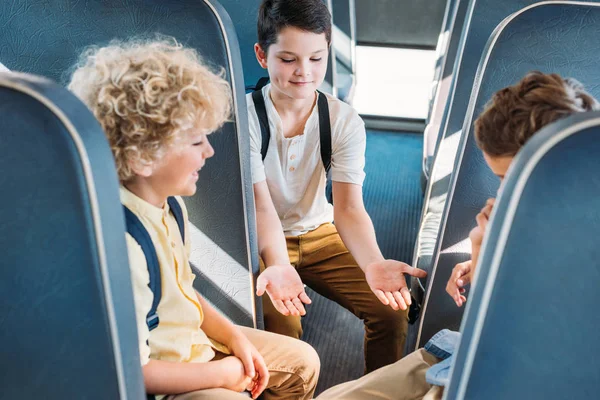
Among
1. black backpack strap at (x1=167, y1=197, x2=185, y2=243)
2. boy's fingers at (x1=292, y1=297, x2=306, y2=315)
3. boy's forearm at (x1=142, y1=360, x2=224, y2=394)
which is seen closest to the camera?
boy's forearm at (x1=142, y1=360, x2=224, y2=394)

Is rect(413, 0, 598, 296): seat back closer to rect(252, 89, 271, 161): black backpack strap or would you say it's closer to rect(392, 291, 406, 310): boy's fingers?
rect(392, 291, 406, 310): boy's fingers

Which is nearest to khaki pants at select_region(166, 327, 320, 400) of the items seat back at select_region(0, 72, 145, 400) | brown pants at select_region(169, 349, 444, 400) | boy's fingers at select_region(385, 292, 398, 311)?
brown pants at select_region(169, 349, 444, 400)

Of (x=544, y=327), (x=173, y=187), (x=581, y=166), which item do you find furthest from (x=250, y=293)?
(x=581, y=166)

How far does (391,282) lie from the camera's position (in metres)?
1.47

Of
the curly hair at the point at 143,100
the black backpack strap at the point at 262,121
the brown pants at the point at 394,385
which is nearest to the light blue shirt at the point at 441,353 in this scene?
the brown pants at the point at 394,385

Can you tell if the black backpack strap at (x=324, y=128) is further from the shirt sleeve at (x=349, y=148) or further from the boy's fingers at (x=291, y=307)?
the boy's fingers at (x=291, y=307)

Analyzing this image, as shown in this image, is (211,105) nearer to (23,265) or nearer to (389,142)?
(23,265)

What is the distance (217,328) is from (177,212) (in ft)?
0.77

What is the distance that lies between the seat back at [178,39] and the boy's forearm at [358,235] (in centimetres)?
37

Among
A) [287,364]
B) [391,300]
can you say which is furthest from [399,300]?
[287,364]

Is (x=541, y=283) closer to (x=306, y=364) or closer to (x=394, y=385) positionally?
(x=394, y=385)

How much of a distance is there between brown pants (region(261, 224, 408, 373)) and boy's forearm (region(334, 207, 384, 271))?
8cm

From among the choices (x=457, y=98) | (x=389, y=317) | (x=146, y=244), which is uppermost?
(x=457, y=98)

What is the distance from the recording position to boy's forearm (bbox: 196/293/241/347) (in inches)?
47.9
